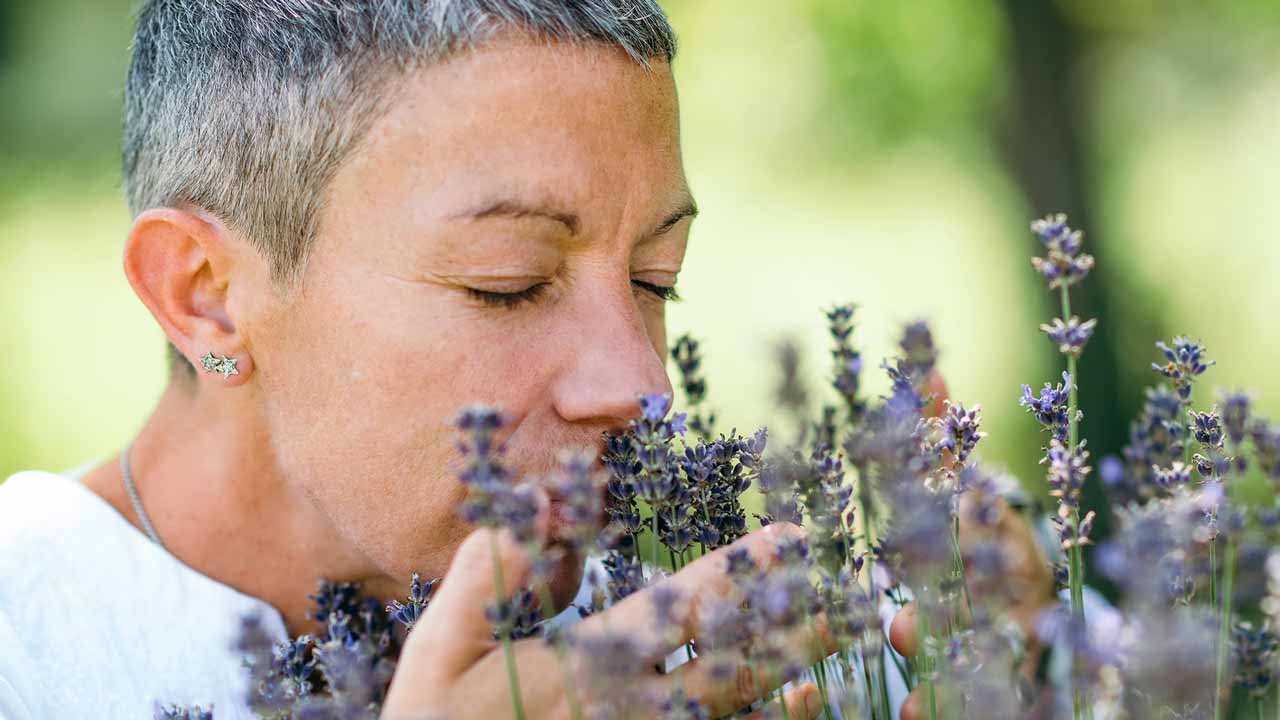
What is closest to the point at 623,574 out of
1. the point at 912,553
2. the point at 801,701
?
the point at 801,701

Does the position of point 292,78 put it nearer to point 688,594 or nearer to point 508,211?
point 508,211

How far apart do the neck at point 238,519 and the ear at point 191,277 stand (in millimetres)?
207

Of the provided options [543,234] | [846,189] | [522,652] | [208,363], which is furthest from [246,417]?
[846,189]

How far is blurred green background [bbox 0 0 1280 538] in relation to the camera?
232 inches

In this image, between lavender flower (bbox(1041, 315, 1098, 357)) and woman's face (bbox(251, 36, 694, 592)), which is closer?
lavender flower (bbox(1041, 315, 1098, 357))

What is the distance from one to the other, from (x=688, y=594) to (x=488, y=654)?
0.22 metres

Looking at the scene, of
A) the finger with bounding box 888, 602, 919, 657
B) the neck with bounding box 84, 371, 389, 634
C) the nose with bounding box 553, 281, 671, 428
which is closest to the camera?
the finger with bounding box 888, 602, 919, 657

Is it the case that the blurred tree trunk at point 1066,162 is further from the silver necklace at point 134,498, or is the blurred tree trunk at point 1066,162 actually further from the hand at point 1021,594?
the silver necklace at point 134,498

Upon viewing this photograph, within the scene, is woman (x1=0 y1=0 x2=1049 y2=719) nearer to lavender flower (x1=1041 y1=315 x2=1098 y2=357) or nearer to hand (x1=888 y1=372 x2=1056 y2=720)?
hand (x1=888 y1=372 x2=1056 y2=720)

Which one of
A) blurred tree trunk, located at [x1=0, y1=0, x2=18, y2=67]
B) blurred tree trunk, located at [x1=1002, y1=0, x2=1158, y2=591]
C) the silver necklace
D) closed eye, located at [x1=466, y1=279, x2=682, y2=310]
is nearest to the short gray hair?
closed eye, located at [x1=466, y1=279, x2=682, y2=310]

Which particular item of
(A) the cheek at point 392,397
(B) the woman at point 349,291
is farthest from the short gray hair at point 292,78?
(A) the cheek at point 392,397

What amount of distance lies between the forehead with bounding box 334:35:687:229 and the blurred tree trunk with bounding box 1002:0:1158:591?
451cm

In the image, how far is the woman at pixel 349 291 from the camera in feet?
5.51

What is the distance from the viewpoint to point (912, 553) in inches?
36.6
